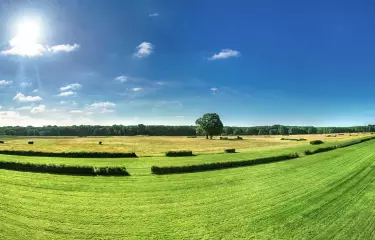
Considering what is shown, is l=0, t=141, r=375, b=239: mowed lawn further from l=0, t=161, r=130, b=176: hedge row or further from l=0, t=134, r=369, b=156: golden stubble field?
l=0, t=134, r=369, b=156: golden stubble field

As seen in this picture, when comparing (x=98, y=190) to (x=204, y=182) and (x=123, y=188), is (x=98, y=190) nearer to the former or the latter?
(x=123, y=188)

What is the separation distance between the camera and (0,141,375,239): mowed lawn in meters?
14.3

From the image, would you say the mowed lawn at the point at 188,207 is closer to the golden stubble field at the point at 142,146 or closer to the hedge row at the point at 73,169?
the hedge row at the point at 73,169

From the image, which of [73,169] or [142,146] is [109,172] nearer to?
[73,169]

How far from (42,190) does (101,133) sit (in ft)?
581

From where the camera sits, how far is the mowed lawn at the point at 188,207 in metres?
14.3

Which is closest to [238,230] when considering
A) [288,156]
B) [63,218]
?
[63,218]

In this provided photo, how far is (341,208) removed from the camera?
18.2 meters

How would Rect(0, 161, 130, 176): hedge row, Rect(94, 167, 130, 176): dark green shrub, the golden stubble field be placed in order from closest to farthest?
Rect(94, 167, 130, 176): dark green shrub
Rect(0, 161, 130, 176): hedge row
the golden stubble field

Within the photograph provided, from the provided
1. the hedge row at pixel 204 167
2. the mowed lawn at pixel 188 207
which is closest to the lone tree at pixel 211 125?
the hedge row at pixel 204 167

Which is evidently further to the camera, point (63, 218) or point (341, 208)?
point (341, 208)

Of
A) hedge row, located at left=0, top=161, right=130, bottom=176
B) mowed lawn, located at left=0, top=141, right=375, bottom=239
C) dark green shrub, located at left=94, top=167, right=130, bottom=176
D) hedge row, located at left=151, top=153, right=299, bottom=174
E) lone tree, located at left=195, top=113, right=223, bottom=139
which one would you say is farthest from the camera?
lone tree, located at left=195, top=113, right=223, bottom=139

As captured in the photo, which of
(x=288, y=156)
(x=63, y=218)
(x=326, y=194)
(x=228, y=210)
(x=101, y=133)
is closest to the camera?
(x=63, y=218)

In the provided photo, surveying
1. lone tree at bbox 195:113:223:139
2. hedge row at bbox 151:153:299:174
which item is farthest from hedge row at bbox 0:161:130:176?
lone tree at bbox 195:113:223:139
